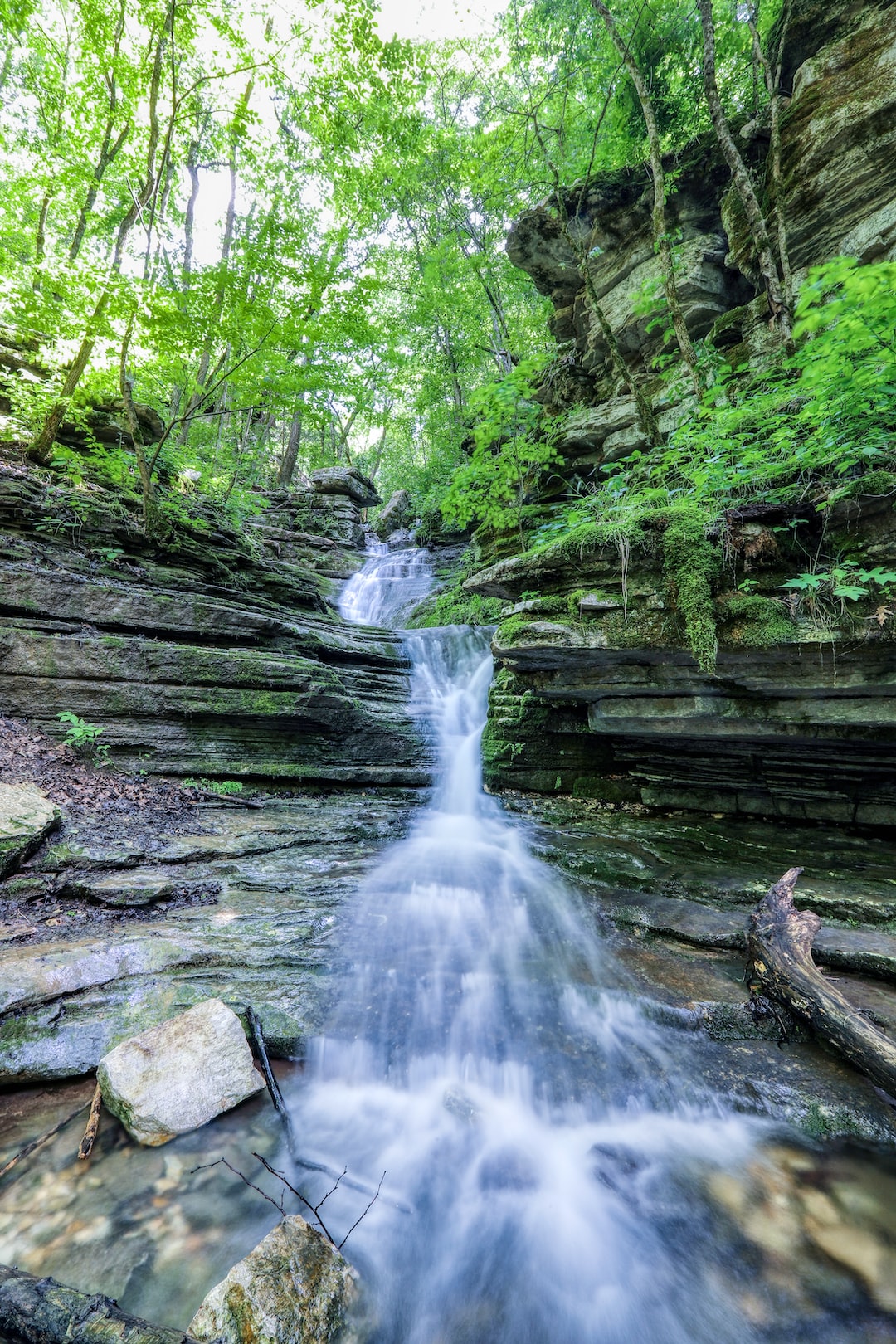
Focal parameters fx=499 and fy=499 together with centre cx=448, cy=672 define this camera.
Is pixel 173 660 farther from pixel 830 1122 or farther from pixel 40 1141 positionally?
pixel 830 1122

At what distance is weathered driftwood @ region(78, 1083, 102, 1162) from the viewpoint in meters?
2.55

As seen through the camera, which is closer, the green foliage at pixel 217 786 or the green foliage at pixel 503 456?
the green foliage at pixel 217 786

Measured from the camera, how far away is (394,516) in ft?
66.1

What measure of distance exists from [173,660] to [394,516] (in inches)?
582

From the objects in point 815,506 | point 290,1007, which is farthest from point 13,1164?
point 815,506

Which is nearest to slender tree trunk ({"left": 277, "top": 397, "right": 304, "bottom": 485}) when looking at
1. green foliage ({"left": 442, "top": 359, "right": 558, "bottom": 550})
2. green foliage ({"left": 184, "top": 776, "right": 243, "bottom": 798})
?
green foliage ({"left": 442, "top": 359, "right": 558, "bottom": 550})

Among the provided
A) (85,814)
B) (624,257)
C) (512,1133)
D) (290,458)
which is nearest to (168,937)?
(85,814)

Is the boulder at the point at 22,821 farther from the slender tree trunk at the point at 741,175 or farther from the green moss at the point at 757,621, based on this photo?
the slender tree trunk at the point at 741,175

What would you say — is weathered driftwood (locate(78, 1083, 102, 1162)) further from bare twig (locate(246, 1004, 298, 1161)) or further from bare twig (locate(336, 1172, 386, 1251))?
bare twig (locate(336, 1172, 386, 1251))

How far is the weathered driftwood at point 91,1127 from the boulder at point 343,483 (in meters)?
21.4

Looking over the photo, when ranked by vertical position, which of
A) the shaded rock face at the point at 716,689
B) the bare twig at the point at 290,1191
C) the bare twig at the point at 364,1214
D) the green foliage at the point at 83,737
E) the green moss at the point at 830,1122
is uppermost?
the shaded rock face at the point at 716,689

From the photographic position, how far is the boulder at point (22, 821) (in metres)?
4.05

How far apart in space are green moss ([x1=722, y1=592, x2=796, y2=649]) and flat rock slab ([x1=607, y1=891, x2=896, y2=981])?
92.3 inches

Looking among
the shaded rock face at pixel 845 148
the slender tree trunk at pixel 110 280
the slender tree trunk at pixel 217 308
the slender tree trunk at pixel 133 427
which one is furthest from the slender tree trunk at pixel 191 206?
the shaded rock face at pixel 845 148
